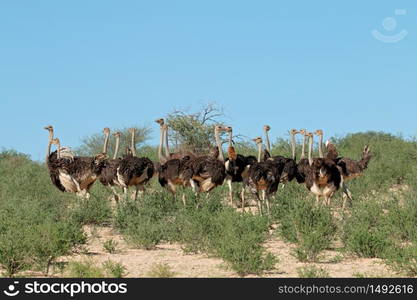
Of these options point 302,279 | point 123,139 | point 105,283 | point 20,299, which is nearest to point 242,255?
point 302,279

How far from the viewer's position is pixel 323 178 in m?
16.6

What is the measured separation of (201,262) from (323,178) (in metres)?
5.34

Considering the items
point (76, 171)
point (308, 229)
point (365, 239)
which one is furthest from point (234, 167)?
point (365, 239)

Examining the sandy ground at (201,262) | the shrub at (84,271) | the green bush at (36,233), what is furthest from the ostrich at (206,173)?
the shrub at (84,271)

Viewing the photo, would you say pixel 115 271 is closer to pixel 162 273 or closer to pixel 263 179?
pixel 162 273

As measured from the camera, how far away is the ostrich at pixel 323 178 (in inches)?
649

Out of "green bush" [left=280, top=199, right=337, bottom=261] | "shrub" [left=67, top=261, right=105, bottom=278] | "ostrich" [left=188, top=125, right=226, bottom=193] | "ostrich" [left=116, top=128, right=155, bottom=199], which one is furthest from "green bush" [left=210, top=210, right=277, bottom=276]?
"ostrich" [left=116, top=128, right=155, bottom=199]

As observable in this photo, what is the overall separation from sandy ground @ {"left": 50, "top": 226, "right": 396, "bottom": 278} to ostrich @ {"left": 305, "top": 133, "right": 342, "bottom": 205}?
2.87 meters

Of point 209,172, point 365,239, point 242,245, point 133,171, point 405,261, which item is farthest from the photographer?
point 133,171

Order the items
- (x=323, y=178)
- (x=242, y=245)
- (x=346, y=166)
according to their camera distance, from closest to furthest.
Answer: (x=242, y=245) < (x=323, y=178) < (x=346, y=166)

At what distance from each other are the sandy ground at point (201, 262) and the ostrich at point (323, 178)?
9.41ft

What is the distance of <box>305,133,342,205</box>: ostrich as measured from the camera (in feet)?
54.1

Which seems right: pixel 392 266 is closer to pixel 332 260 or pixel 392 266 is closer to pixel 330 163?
pixel 332 260

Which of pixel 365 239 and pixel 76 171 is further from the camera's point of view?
pixel 76 171
